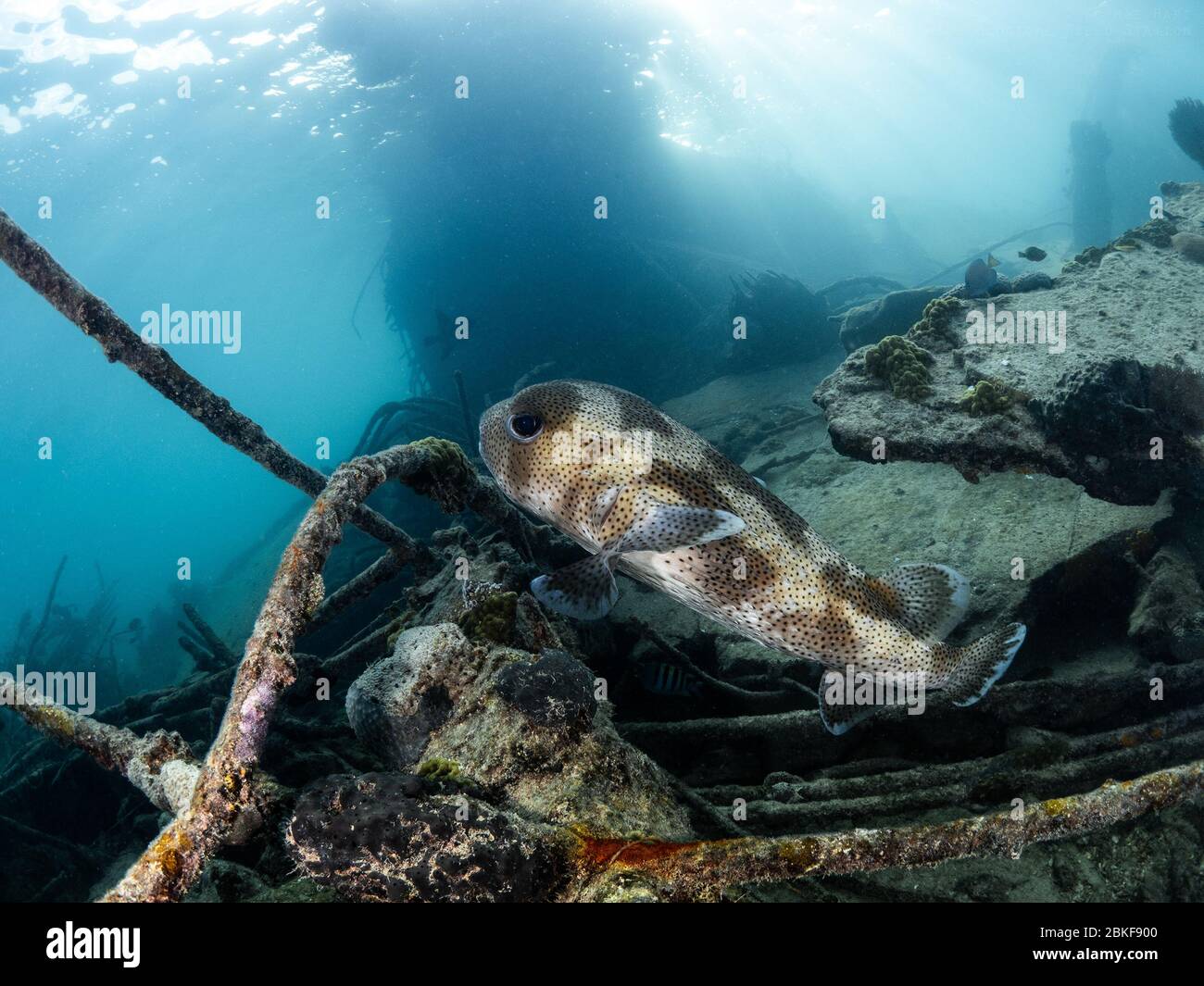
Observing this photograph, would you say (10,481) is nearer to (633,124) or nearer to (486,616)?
(633,124)

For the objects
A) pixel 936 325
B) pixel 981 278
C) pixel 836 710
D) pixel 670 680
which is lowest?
pixel 670 680

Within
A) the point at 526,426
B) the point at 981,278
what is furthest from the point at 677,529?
the point at 981,278

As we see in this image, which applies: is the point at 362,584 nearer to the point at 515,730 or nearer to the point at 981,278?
the point at 515,730

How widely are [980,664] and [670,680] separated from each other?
91.5 inches

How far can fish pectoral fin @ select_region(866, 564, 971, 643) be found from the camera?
2953 mm

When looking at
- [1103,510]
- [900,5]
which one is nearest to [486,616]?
[1103,510]

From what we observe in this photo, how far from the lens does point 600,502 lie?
9.61 feet

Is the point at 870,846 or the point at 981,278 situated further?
the point at 981,278

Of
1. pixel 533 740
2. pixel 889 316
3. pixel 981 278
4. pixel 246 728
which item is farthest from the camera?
pixel 889 316

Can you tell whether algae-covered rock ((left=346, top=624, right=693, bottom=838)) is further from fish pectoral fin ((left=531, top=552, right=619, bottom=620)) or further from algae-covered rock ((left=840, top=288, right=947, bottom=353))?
algae-covered rock ((left=840, top=288, right=947, bottom=353))

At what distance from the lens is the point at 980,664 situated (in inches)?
111

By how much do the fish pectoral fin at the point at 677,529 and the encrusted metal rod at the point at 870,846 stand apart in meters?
1.23

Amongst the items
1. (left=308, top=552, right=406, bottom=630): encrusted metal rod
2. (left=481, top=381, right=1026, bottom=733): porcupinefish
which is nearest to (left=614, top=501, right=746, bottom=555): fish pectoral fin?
(left=481, top=381, right=1026, bottom=733): porcupinefish

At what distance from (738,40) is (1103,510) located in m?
40.7
